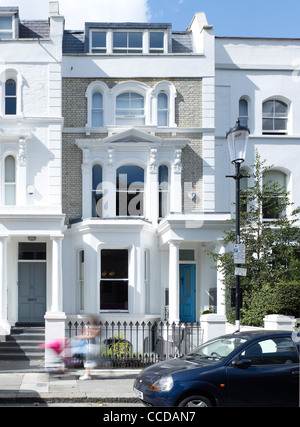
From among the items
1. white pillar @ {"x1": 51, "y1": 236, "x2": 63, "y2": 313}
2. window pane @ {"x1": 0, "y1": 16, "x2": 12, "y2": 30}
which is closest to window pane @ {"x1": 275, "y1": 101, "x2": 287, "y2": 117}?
white pillar @ {"x1": 51, "y1": 236, "x2": 63, "y2": 313}

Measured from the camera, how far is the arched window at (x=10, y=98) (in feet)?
69.0

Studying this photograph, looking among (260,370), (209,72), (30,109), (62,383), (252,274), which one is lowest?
(62,383)

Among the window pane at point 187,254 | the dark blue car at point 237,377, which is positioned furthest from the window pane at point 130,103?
the dark blue car at point 237,377

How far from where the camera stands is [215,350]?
10.6 m

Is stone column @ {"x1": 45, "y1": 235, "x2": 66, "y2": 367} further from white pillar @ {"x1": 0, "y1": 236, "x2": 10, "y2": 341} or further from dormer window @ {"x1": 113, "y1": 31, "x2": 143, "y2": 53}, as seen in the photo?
dormer window @ {"x1": 113, "y1": 31, "x2": 143, "y2": 53}

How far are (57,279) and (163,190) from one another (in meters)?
A: 5.56

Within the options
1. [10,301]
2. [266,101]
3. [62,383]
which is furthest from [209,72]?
[62,383]

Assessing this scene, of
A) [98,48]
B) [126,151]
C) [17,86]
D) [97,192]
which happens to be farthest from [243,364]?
[98,48]

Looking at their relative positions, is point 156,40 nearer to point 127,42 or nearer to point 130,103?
point 127,42

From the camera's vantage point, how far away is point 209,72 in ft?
70.8

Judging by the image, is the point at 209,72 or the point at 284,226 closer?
the point at 284,226

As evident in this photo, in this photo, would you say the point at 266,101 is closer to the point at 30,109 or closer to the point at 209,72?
the point at 209,72

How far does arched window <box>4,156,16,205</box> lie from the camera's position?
814 inches

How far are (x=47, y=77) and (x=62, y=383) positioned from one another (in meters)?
11.2
